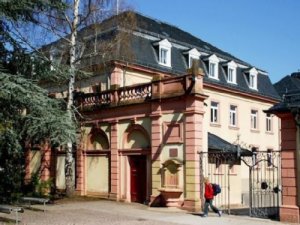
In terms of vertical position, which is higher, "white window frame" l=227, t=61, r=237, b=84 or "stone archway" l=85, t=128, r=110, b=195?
"white window frame" l=227, t=61, r=237, b=84

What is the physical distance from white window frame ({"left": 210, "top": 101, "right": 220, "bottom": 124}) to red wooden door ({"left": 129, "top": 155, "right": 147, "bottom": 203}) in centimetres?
1622

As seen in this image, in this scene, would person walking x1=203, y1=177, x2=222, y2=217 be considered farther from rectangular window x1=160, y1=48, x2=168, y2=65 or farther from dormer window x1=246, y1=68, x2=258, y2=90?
dormer window x1=246, y1=68, x2=258, y2=90

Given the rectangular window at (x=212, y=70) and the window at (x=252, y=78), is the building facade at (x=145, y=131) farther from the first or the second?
the window at (x=252, y=78)

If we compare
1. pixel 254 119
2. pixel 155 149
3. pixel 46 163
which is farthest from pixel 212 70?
pixel 155 149

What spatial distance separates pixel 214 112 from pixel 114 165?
55.0ft

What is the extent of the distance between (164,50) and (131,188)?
14858 millimetres

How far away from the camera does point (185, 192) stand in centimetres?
2123

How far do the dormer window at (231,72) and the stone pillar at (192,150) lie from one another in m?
22.5

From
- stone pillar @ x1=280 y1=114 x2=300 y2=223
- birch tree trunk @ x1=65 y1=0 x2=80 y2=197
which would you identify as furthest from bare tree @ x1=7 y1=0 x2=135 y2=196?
stone pillar @ x1=280 y1=114 x2=300 y2=223

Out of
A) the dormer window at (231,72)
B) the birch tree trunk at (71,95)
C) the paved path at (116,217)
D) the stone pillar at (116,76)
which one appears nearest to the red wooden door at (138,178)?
the paved path at (116,217)

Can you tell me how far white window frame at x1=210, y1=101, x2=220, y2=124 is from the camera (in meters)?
39.8

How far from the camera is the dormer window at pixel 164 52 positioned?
36188 mm

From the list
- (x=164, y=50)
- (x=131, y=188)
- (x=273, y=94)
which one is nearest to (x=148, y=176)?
(x=131, y=188)

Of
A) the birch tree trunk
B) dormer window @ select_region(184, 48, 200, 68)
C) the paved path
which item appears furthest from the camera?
dormer window @ select_region(184, 48, 200, 68)
